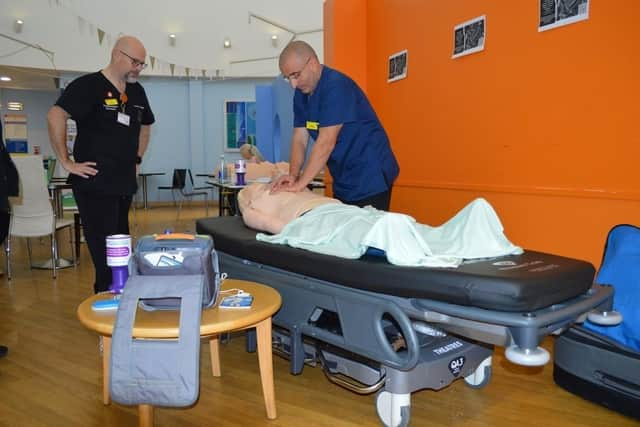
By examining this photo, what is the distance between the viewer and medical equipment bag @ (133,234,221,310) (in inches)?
57.0

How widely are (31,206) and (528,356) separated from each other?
364 centimetres

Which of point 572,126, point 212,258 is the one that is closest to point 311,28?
point 572,126

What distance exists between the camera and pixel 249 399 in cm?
177

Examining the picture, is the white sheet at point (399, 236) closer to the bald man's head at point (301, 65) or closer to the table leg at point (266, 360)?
the table leg at point (266, 360)

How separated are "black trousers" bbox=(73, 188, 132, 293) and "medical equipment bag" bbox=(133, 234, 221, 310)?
0.82 m

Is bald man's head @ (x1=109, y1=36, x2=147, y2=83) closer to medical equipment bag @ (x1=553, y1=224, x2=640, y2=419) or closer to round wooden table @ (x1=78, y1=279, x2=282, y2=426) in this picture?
round wooden table @ (x1=78, y1=279, x2=282, y2=426)

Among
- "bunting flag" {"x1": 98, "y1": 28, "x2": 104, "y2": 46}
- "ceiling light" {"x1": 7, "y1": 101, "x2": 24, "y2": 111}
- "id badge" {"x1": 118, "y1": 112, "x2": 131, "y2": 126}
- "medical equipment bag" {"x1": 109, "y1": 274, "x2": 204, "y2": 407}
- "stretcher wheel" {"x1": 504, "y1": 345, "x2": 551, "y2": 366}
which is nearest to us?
"stretcher wheel" {"x1": 504, "y1": 345, "x2": 551, "y2": 366}

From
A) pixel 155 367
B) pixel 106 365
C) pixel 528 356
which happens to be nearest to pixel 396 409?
pixel 528 356

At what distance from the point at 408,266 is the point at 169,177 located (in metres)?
8.02

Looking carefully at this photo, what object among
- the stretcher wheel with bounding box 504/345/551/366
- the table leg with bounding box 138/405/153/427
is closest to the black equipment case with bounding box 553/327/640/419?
the stretcher wheel with bounding box 504/345/551/366

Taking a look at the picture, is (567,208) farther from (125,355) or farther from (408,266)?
(125,355)

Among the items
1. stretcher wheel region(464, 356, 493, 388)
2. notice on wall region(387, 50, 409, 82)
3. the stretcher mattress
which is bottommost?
stretcher wheel region(464, 356, 493, 388)

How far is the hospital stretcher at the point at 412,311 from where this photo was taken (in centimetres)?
125

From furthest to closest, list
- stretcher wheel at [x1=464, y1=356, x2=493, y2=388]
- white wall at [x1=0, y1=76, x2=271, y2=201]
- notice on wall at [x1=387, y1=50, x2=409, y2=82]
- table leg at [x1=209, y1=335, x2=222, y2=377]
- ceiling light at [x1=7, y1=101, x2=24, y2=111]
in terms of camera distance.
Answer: ceiling light at [x1=7, y1=101, x2=24, y2=111], white wall at [x1=0, y1=76, x2=271, y2=201], notice on wall at [x1=387, y1=50, x2=409, y2=82], table leg at [x1=209, y1=335, x2=222, y2=377], stretcher wheel at [x1=464, y1=356, x2=493, y2=388]
